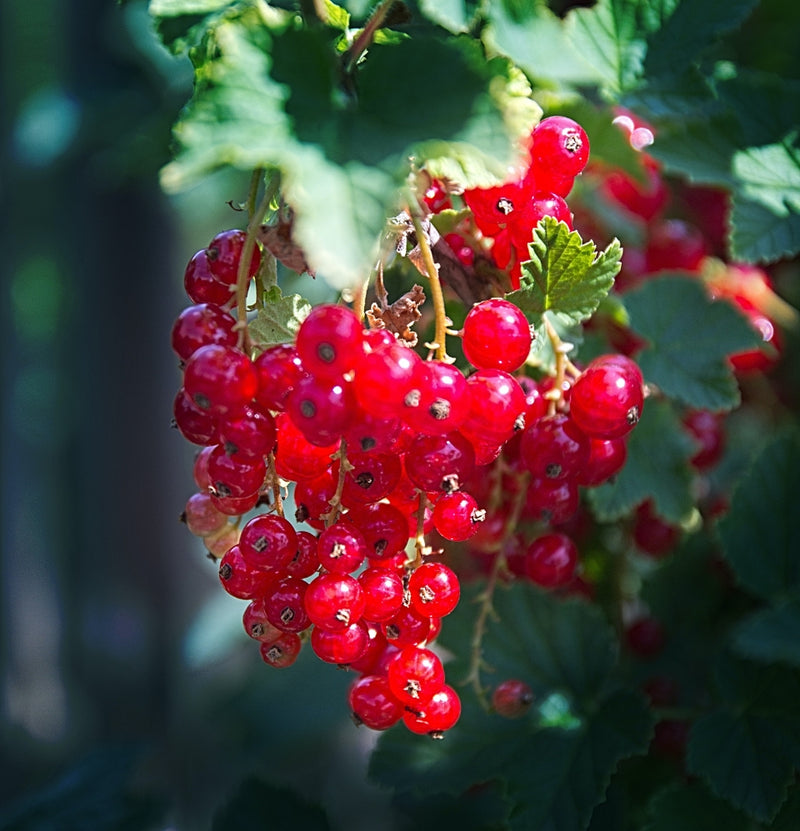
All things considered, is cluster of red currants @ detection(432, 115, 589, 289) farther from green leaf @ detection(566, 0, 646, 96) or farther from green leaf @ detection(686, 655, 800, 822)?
green leaf @ detection(686, 655, 800, 822)

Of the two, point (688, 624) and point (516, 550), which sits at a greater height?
point (516, 550)

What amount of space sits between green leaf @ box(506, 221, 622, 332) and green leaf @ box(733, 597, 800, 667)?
27 centimetres

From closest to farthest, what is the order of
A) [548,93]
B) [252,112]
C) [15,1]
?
[252,112]
[548,93]
[15,1]

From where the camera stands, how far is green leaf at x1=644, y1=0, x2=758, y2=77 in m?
0.67

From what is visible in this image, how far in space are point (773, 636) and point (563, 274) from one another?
1.03 ft

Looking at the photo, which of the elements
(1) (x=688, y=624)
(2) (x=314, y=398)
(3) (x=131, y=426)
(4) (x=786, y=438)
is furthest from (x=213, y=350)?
(3) (x=131, y=426)

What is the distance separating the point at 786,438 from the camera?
0.77 m

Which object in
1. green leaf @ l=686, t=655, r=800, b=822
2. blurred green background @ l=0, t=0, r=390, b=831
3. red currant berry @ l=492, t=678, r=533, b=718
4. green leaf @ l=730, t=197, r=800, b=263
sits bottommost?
blurred green background @ l=0, t=0, r=390, b=831

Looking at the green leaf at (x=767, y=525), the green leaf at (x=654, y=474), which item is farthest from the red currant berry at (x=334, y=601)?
the green leaf at (x=767, y=525)

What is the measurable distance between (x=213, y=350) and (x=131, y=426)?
122cm

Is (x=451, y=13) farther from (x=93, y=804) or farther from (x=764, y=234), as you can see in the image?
(x=93, y=804)

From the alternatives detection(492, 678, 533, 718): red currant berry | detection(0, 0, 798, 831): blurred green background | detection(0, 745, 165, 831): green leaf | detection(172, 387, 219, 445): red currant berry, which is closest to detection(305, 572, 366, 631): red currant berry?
detection(172, 387, 219, 445): red currant berry

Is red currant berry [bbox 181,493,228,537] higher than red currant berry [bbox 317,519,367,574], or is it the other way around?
red currant berry [bbox 317,519,367,574]

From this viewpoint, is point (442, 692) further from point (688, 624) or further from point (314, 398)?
point (688, 624)
